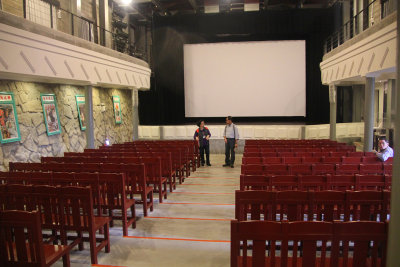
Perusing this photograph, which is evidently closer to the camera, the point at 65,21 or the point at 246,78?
the point at 65,21

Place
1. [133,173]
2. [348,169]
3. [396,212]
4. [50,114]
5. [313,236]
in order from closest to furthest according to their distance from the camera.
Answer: [396,212] < [313,236] < [348,169] < [133,173] < [50,114]

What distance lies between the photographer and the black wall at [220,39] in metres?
13.3

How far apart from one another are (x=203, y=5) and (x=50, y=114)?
11825 millimetres

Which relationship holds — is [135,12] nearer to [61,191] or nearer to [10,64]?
[10,64]

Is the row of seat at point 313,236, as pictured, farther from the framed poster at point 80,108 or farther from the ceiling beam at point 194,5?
the ceiling beam at point 194,5

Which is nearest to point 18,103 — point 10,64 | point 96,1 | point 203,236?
point 10,64

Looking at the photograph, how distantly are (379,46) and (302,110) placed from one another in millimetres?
7740

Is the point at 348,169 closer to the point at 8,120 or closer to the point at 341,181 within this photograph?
the point at 341,181

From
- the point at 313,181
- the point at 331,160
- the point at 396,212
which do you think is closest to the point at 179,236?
the point at 313,181

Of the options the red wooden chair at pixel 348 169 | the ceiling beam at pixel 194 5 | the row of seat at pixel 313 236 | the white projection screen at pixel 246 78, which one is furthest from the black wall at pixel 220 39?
the row of seat at pixel 313 236

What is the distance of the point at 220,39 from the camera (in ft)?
48.0

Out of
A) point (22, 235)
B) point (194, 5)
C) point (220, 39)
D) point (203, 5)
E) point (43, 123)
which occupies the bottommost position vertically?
point (22, 235)

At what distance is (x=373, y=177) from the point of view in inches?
154

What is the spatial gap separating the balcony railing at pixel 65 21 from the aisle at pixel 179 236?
5.41 meters
